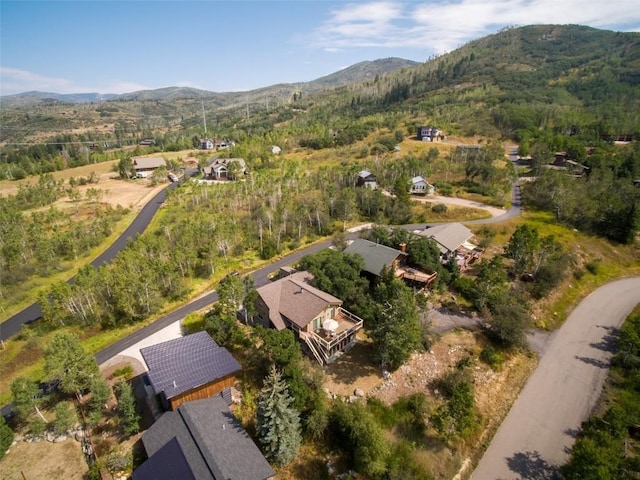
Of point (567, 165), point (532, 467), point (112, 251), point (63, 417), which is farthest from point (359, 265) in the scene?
point (567, 165)

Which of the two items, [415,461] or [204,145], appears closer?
[415,461]

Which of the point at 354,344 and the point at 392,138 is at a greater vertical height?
the point at 392,138

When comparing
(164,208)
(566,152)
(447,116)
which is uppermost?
(447,116)

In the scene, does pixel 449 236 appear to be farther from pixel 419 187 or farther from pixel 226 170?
pixel 226 170

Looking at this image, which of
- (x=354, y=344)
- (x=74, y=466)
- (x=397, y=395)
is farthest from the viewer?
(x=354, y=344)

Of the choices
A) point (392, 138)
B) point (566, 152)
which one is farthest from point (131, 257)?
point (566, 152)

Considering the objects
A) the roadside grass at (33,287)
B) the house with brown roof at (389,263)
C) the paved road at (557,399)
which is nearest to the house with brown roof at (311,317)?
the house with brown roof at (389,263)

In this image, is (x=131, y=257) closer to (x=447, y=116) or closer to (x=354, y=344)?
(x=354, y=344)

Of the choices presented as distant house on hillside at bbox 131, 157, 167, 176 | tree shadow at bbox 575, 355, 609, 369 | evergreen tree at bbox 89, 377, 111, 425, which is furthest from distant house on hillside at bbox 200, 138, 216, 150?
tree shadow at bbox 575, 355, 609, 369
